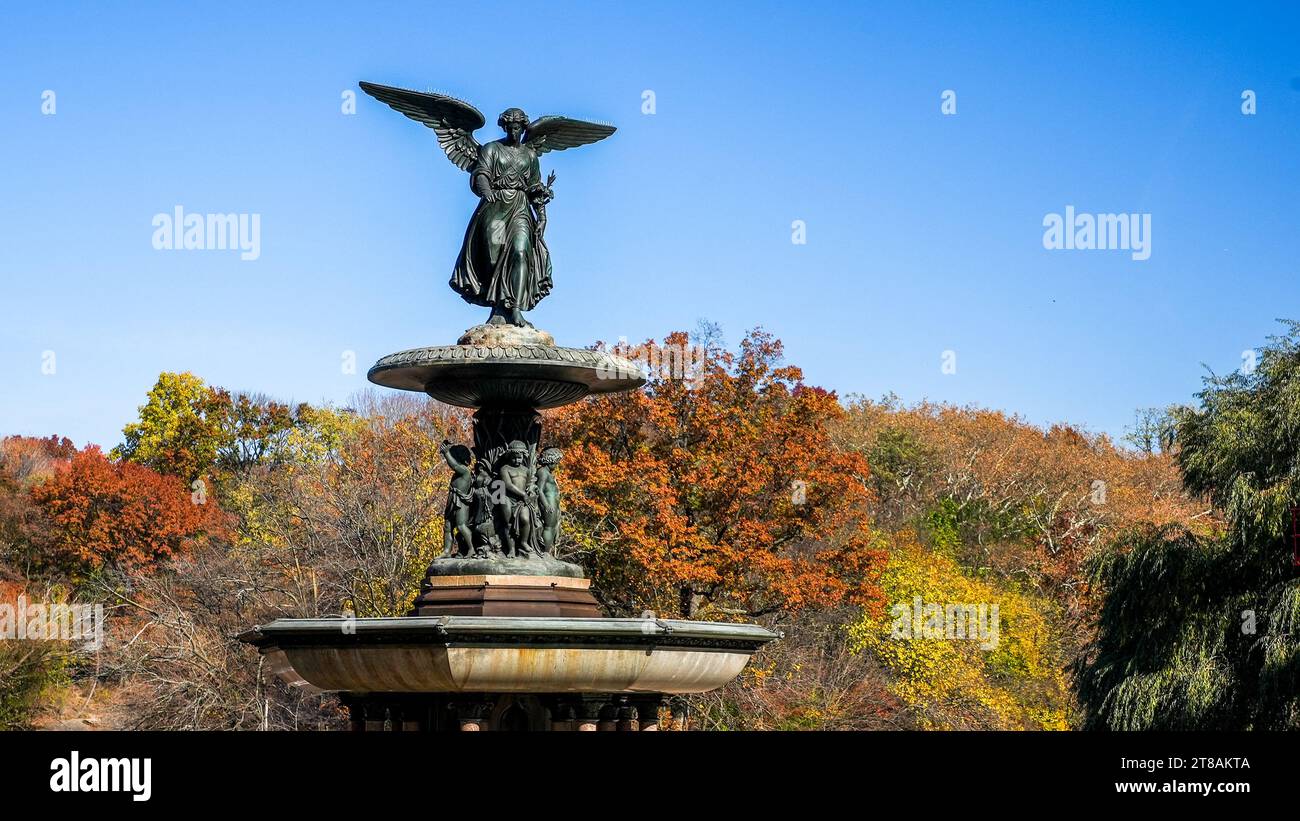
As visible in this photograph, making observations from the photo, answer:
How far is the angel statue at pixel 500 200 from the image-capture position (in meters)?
16.2

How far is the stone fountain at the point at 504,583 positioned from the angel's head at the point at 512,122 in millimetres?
18

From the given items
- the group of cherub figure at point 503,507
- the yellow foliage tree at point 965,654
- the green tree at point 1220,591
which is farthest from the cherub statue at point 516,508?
the yellow foliage tree at point 965,654

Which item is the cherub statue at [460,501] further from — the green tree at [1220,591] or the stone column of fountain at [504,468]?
the green tree at [1220,591]

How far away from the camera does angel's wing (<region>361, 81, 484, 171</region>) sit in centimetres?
1616

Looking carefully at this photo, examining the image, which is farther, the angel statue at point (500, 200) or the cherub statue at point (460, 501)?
the angel statue at point (500, 200)

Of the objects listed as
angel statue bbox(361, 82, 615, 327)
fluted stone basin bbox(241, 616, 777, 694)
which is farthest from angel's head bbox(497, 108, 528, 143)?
fluted stone basin bbox(241, 616, 777, 694)

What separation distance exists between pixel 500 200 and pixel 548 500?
3029mm

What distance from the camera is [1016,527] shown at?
54.0 meters

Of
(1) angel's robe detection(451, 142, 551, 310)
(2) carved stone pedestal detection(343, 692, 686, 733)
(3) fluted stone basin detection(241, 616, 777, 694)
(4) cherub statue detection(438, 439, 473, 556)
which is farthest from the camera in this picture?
(1) angel's robe detection(451, 142, 551, 310)

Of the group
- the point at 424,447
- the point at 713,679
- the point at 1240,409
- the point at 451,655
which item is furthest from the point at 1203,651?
the point at 424,447

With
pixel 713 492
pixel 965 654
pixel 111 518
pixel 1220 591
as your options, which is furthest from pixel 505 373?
pixel 111 518

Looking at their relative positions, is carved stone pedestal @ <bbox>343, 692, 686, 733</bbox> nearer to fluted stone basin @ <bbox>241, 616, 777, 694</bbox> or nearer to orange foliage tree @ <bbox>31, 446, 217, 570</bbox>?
fluted stone basin @ <bbox>241, 616, 777, 694</bbox>

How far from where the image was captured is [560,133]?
16719 mm

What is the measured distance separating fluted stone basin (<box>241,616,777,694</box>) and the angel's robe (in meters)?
3.79
